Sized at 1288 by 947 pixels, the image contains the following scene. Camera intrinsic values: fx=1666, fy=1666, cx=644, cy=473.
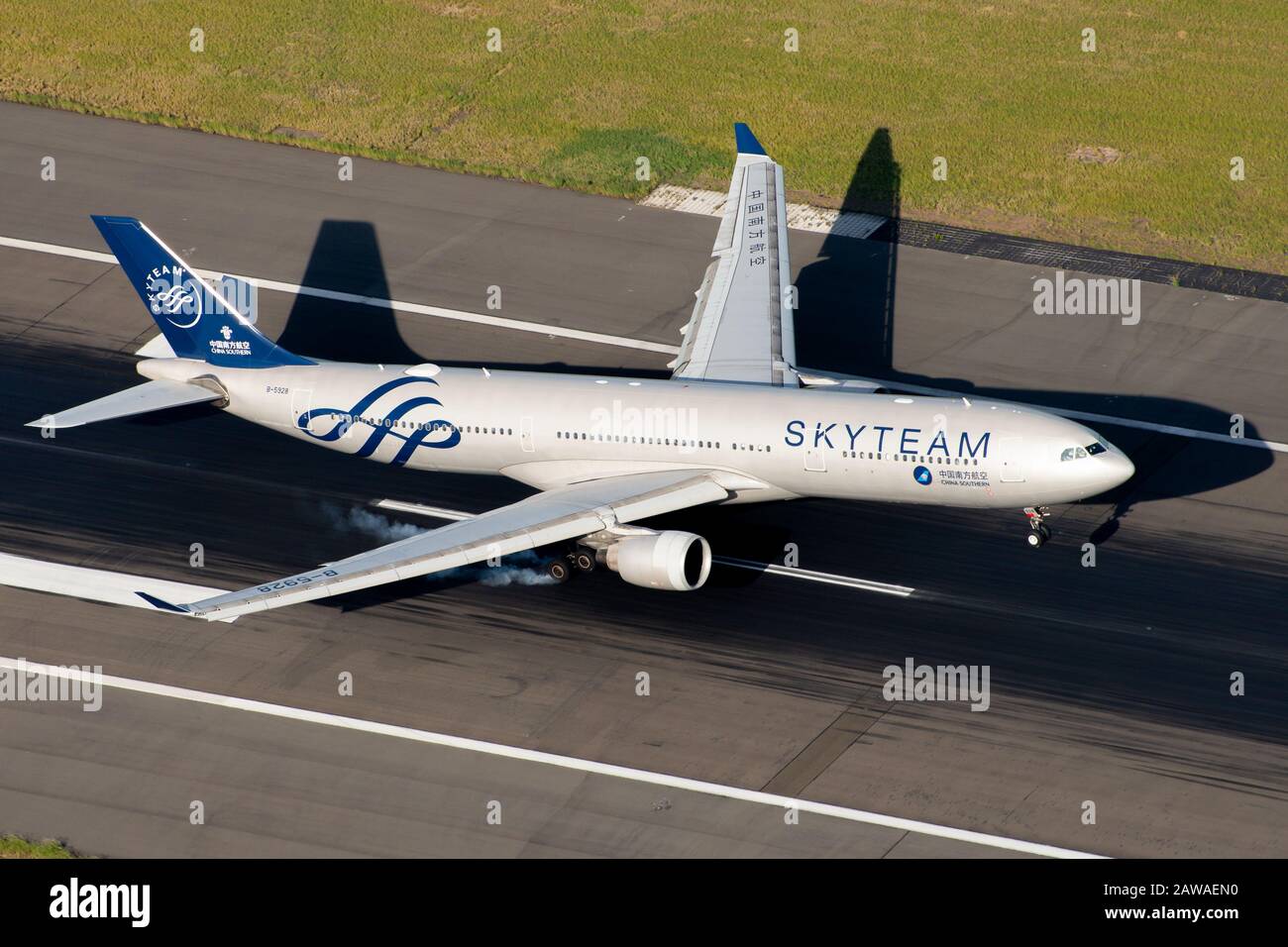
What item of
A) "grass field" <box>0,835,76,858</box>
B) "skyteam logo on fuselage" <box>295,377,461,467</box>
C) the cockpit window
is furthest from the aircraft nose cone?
"grass field" <box>0,835,76,858</box>

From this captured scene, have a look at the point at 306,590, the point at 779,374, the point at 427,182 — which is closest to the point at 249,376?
the point at 306,590

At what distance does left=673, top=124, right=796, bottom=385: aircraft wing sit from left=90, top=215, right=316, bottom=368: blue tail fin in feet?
46.8

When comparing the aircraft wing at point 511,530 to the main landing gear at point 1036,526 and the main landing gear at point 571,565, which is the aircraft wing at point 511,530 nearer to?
the main landing gear at point 571,565

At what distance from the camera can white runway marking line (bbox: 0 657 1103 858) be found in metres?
43.9

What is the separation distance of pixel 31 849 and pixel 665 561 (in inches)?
757

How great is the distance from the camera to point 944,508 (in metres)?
57.2

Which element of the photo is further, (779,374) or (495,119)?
(495,119)

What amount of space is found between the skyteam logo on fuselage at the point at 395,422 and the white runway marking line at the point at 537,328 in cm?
1282

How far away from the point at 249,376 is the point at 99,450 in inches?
309

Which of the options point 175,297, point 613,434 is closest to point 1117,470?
point 613,434

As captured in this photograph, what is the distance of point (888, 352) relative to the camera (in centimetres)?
6575

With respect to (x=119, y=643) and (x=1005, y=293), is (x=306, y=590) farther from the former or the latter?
(x=1005, y=293)

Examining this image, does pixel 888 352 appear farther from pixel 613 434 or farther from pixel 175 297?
pixel 175 297
